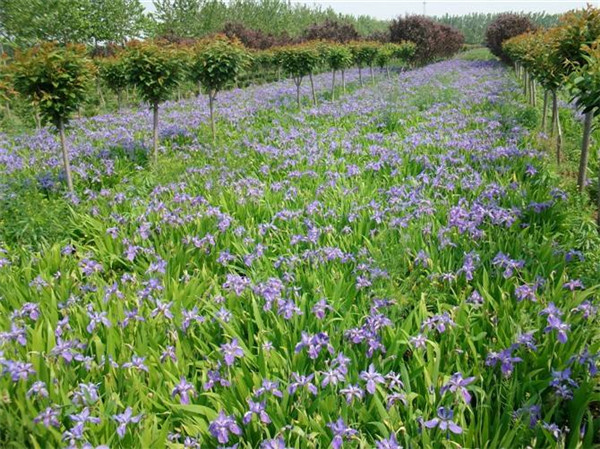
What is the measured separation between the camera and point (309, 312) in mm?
2932

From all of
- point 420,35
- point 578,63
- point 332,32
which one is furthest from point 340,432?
point 332,32

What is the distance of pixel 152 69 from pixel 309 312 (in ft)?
20.2

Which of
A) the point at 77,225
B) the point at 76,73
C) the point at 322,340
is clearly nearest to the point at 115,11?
the point at 76,73

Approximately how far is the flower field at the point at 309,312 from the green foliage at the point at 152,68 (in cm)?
212

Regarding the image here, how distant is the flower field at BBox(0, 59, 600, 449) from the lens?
6.82ft

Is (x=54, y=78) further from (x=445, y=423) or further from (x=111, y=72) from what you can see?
(x=111, y=72)

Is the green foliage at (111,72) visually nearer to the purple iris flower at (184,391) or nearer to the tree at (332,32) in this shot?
the purple iris flower at (184,391)

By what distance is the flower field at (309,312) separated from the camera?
2.08 m

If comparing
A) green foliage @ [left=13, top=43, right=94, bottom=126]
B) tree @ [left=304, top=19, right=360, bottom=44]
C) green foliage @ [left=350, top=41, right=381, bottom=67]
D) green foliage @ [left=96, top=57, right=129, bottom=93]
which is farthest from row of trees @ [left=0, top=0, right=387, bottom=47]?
green foliage @ [left=350, top=41, right=381, bottom=67]

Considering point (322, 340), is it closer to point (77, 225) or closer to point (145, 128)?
point (77, 225)

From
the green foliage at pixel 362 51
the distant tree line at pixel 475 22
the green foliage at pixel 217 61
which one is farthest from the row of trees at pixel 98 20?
the distant tree line at pixel 475 22

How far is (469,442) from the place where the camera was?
1.98 meters

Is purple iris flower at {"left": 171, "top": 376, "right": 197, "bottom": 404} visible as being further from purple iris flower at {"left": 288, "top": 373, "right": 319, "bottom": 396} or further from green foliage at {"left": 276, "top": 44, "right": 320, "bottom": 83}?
green foliage at {"left": 276, "top": 44, "right": 320, "bottom": 83}

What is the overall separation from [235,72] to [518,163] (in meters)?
6.32
